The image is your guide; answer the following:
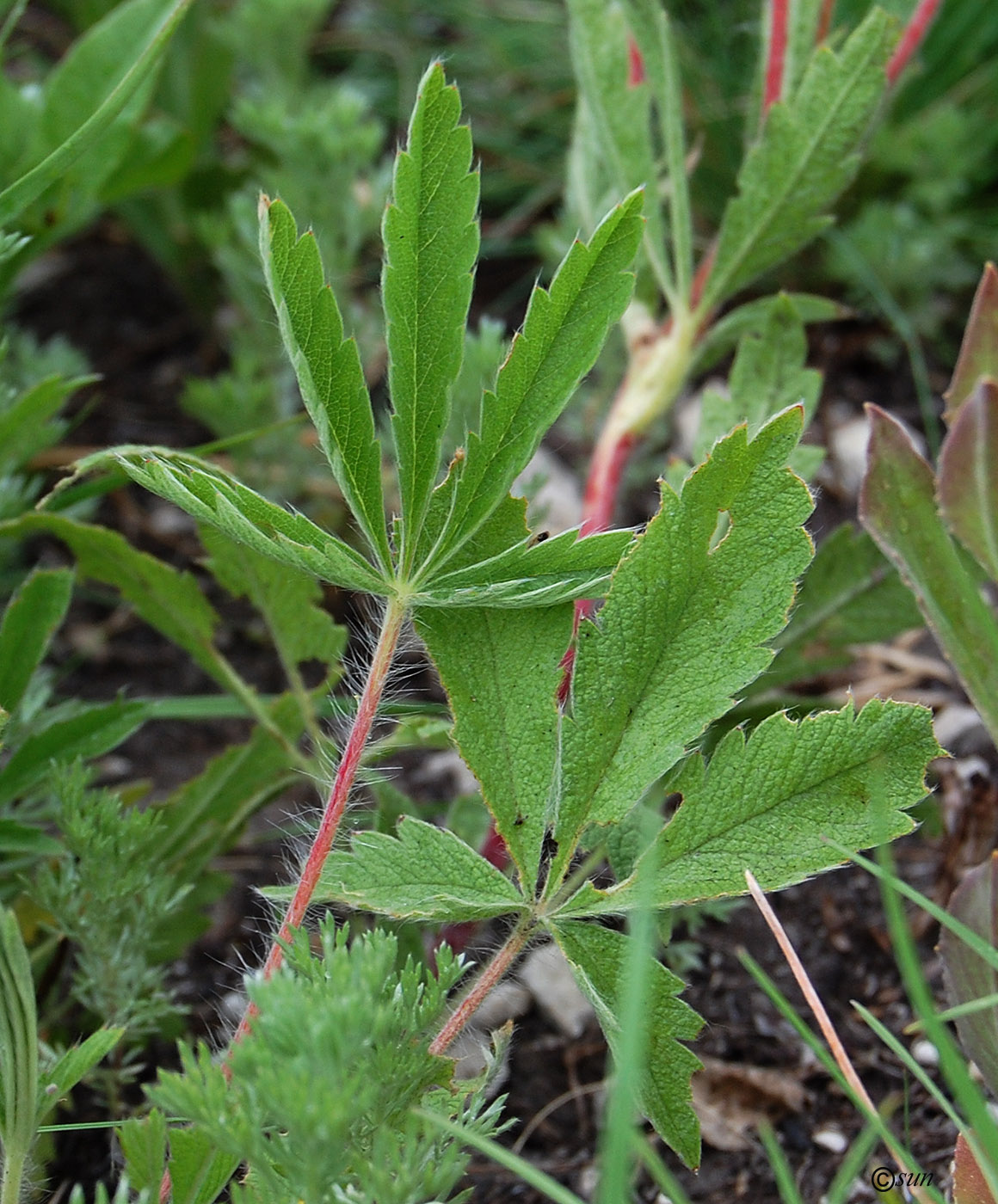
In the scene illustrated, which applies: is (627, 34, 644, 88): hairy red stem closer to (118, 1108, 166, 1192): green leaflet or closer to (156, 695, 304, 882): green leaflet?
(156, 695, 304, 882): green leaflet

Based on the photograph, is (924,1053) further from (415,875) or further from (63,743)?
(63,743)

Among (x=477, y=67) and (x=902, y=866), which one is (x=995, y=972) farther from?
(x=477, y=67)

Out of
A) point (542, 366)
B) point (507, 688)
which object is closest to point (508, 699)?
point (507, 688)

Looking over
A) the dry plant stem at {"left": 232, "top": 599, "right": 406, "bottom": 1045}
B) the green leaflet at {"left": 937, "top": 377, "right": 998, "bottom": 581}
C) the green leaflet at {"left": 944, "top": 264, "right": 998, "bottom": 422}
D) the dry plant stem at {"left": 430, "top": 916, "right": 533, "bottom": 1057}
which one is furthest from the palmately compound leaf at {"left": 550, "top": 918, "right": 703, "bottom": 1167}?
the green leaflet at {"left": 944, "top": 264, "right": 998, "bottom": 422}

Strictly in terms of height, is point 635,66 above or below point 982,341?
above

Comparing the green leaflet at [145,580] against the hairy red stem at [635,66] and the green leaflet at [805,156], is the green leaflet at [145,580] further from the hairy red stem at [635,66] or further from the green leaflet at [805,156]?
the hairy red stem at [635,66]
